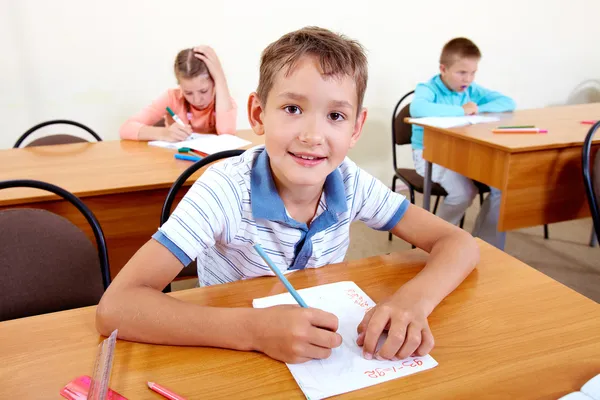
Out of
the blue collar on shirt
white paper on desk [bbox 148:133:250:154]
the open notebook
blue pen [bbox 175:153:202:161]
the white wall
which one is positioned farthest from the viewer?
the white wall

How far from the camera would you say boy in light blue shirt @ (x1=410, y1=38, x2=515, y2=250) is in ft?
8.04

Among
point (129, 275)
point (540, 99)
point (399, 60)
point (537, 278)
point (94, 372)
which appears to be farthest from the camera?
point (540, 99)

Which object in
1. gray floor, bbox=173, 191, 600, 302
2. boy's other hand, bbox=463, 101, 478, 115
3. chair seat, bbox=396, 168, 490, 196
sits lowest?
gray floor, bbox=173, 191, 600, 302

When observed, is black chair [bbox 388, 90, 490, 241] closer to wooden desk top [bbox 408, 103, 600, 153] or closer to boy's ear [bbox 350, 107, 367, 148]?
wooden desk top [bbox 408, 103, 600, 153]

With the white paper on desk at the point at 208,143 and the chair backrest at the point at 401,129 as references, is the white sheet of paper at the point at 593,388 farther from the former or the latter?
the chair backrest at the point at 401,129

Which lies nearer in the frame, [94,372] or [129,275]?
[94,372]

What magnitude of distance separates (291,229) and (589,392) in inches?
21.9

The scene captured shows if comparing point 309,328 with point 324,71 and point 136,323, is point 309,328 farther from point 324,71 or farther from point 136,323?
point 324,71

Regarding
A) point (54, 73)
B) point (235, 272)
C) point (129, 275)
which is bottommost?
point (235, 272)

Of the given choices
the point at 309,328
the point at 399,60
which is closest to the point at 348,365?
the point at 309,328

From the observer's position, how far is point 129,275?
0.76 metres

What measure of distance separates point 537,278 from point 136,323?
67 cm

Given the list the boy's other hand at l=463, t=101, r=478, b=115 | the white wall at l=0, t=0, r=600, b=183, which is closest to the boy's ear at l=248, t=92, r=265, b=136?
the boy's other hand at l=463, t=101, r=478, b=115

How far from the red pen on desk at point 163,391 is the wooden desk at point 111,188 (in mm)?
1038
